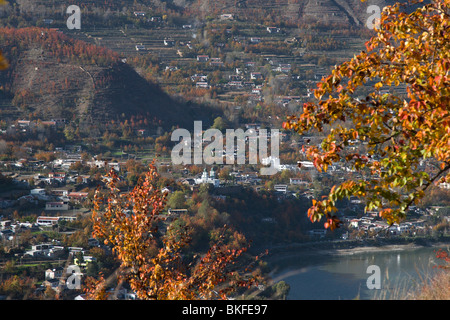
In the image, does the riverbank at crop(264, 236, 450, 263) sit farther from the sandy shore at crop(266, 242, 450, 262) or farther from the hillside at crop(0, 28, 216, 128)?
the hillside at crop(0, 28, 216, 128)

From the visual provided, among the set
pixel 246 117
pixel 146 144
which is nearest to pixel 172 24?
pixel 246 117

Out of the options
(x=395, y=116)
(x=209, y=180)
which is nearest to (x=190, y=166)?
(x=209, y=180)

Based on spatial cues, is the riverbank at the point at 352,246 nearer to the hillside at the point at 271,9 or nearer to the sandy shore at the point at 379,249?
the sandy shore at the point at 379,249

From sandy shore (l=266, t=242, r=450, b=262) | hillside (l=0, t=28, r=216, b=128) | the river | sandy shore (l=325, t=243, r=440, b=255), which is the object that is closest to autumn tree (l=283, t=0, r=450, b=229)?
the river

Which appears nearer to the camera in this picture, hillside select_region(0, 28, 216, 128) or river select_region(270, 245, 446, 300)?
river select_region(270, 245, 446, 300)

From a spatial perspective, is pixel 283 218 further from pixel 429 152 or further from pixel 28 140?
pixel 429 152

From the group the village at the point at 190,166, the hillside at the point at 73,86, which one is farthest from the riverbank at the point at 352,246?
the hillside at the point at 73,86
